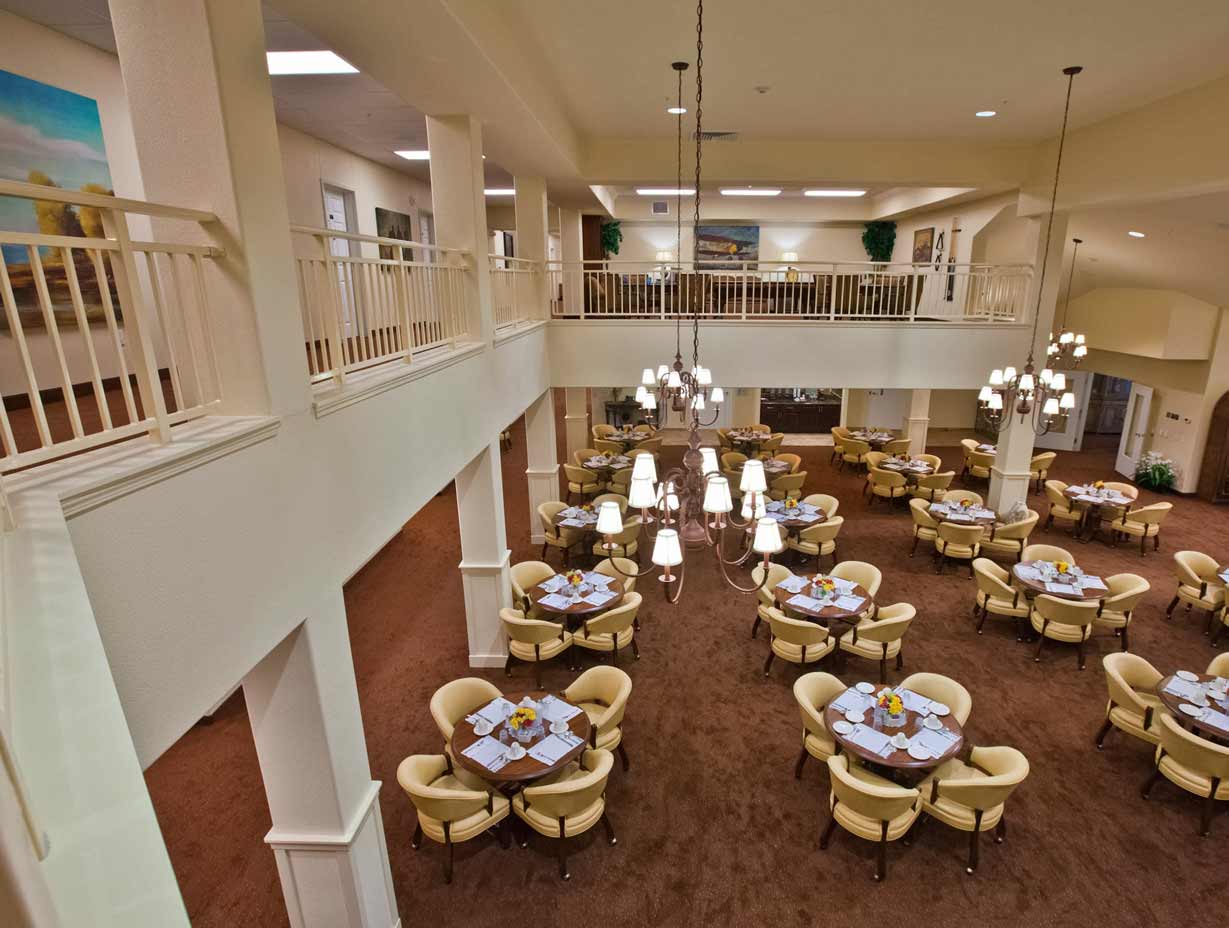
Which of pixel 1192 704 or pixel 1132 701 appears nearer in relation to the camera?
pixel 1192 704

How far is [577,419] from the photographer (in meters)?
15.1

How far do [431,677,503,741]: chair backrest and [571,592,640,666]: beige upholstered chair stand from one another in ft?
4.97

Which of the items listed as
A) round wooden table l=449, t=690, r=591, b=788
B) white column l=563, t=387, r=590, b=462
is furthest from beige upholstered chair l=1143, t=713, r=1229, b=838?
white column l=563, t=387, r=590, b=462

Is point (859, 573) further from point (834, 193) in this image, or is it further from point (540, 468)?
point (834, 193)

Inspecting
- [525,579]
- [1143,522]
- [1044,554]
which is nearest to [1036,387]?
[1044,554]

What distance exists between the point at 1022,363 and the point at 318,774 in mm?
11384

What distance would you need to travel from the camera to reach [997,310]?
449 inches

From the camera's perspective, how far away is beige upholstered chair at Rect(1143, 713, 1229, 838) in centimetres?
526

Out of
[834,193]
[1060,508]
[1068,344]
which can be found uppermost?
[834,193]

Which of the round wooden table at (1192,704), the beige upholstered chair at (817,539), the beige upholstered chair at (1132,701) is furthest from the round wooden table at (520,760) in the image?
the beige upholstered chair at (817,539)

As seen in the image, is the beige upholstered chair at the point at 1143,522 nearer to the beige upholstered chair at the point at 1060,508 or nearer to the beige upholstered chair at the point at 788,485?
the beige upholstered chair at the point at 1060,508

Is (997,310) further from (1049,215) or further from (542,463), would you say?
(542,463)

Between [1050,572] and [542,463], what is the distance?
296 inches

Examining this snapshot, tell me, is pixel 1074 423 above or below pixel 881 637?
below
